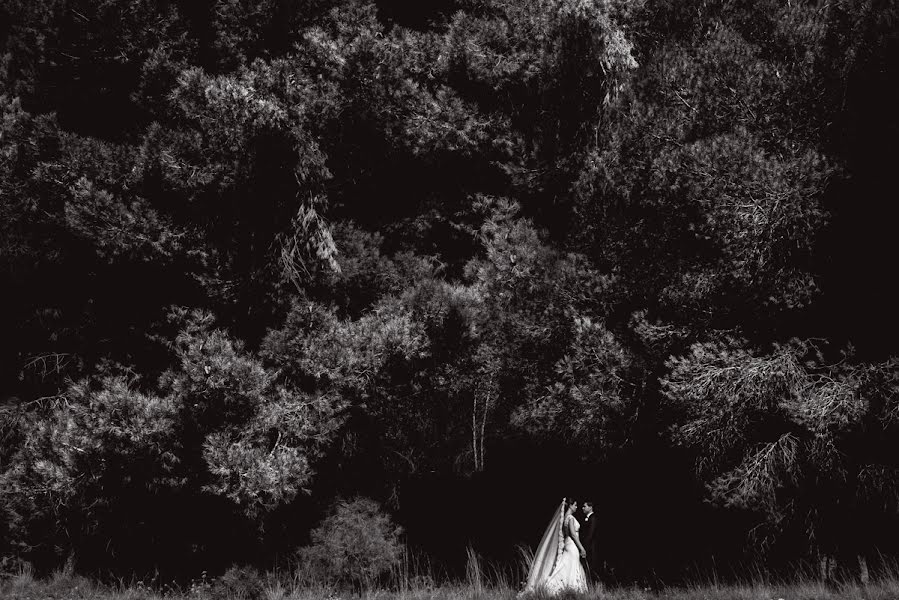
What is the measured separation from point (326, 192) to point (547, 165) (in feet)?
11.5

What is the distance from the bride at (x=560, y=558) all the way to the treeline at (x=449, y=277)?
56.1 inches

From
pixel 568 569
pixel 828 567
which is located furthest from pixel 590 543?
pixel 828 567

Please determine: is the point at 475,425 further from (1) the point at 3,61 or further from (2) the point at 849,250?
(1) the point at 3,61

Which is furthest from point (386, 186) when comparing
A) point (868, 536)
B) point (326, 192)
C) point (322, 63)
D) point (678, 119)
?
point (868, 536)

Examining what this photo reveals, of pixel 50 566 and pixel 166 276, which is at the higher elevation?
pixel 166 276

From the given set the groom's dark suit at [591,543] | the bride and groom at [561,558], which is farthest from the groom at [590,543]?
the bride and groom at [561,558]

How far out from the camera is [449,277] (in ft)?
48.2

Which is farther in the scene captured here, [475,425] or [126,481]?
[475,425]

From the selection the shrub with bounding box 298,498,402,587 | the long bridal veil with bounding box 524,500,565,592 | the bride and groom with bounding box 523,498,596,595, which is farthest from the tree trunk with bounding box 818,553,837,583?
the shrub with bounding box 298,498,402,587

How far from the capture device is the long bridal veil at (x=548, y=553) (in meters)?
11.1

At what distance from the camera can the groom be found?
41.0 ft

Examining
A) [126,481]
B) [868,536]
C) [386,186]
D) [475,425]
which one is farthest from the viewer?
[386,186]

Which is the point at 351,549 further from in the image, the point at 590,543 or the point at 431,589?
the point at 590,543

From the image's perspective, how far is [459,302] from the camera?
13.2m
